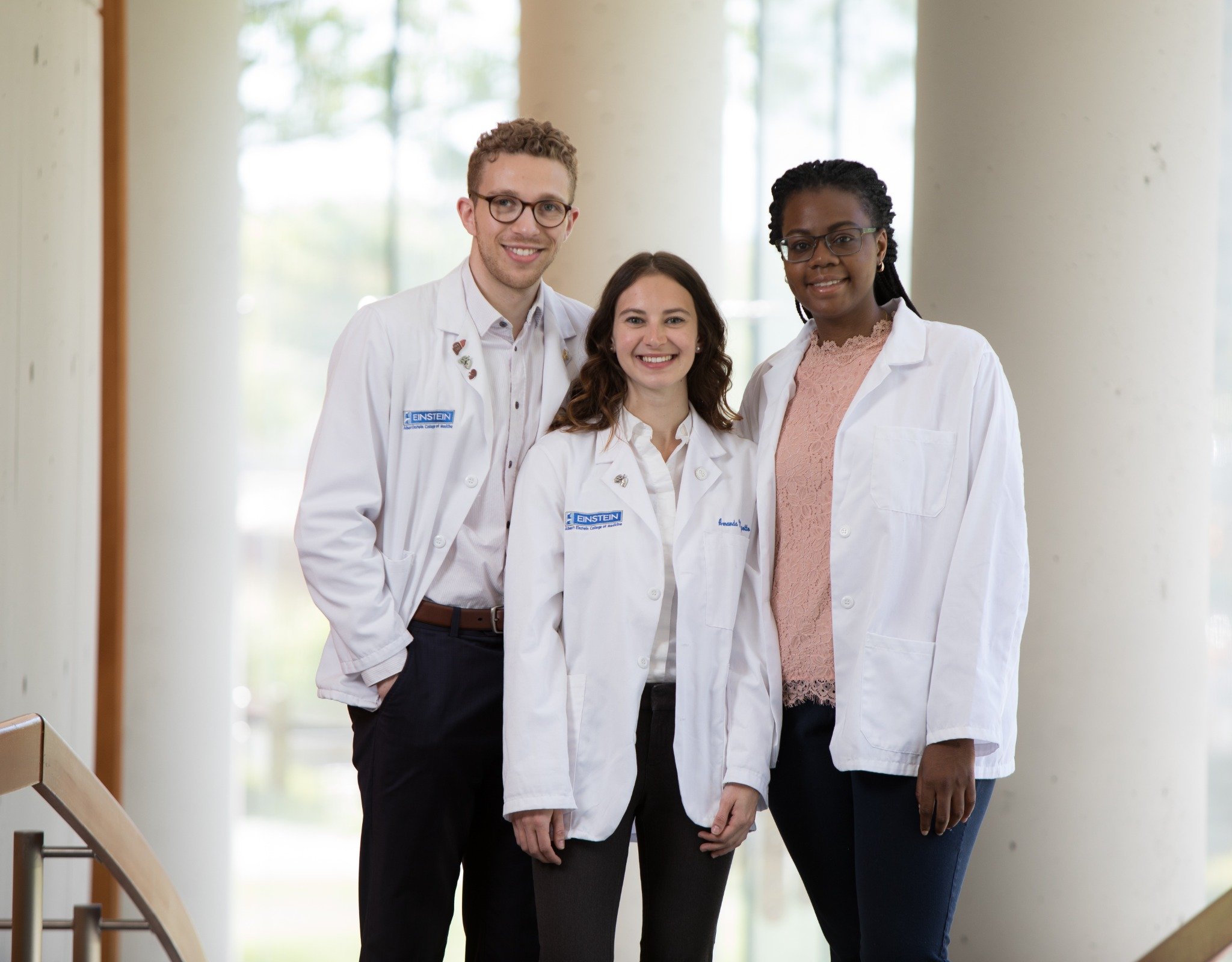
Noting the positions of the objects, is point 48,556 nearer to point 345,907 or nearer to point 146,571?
point 146,571

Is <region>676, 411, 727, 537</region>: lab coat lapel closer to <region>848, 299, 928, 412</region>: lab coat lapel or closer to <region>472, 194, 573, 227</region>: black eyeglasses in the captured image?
<region>848, 299, 928, 412</region>: lab coat lapel

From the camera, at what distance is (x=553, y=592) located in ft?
6.75

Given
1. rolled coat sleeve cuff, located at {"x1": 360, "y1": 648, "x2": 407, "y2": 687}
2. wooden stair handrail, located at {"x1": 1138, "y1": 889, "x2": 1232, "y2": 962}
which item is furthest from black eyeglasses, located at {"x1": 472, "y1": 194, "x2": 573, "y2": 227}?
wooden stair handrail, located at {"x1": 1138, "y1": 889, "x2": 1232, "y2": 962}

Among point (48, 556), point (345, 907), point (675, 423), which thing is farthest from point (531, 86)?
point (345, 907)

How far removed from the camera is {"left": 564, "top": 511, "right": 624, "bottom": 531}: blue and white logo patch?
6.79 feet

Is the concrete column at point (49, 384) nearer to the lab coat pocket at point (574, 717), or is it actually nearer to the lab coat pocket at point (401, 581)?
the lab coat pocket at point (401, 581)

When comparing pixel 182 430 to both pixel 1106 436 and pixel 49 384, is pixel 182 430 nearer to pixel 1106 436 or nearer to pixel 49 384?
pixel 49 384

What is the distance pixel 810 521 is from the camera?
2.10 meters

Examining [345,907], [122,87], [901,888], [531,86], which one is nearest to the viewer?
[901,888]

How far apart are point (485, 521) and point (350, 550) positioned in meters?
0.26

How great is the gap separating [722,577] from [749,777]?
0.34 metres

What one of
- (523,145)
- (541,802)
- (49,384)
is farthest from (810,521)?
(49,384)

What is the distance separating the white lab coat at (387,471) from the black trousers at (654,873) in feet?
1.62

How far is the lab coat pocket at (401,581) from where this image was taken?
2.24 m
